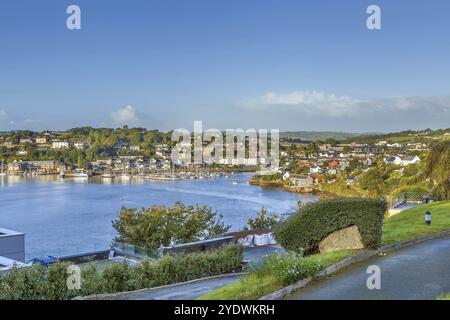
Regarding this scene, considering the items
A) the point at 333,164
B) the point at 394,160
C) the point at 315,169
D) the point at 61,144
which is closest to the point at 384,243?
the point at 394,160

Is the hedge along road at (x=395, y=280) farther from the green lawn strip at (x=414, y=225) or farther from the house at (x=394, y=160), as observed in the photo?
the house at (x=394, y=160)

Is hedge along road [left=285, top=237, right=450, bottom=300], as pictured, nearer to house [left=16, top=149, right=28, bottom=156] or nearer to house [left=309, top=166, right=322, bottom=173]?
house [left=309, top=166, right=322, bottom=173]

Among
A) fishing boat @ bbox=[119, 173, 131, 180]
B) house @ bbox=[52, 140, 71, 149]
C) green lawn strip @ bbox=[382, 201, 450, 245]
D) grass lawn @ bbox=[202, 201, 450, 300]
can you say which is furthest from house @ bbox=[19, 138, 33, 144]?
green lawn strip @ bbox=[382, 201, 450, 245]

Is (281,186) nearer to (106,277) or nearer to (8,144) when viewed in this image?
(106,277)

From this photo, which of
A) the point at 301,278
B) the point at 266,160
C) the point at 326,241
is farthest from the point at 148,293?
the point at 266,160

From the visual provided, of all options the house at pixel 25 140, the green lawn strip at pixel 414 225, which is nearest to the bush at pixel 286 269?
the green lawn strip at pixel 414 225
